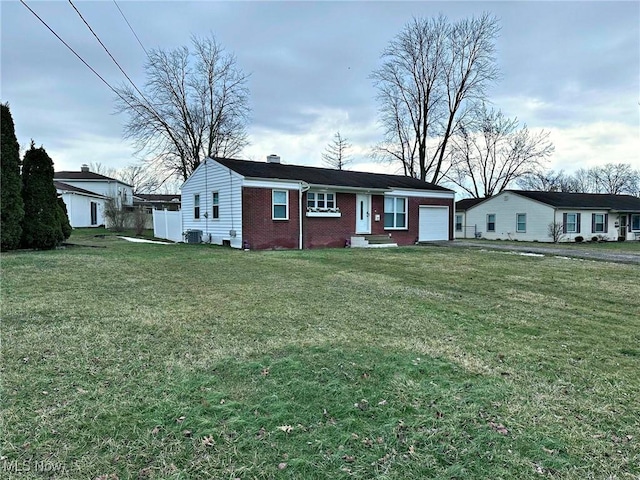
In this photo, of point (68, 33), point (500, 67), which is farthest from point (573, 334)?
point (500, 67)

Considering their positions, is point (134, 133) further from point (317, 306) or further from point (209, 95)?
point (317, 306)

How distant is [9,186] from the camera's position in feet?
38.8

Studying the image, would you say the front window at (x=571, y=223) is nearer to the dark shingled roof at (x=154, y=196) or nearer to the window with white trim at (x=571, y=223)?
the window with white trim at (x=571, y=223)

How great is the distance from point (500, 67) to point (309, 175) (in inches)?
878

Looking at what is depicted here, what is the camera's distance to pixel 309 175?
18359 mm

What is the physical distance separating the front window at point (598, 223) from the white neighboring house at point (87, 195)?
35.6 meters

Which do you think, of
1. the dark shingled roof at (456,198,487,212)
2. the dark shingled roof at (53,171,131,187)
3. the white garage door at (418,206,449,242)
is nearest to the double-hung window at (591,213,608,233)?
the dark shingled roof at (456,198,487,212)

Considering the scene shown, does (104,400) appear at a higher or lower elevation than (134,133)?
lower

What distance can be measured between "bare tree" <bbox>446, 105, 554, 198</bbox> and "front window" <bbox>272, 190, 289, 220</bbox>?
26197 mm

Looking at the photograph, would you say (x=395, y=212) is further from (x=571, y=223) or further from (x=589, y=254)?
(x=571, y=223)

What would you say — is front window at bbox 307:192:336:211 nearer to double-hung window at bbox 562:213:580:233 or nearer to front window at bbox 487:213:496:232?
front window at bbox 487:213:496:232

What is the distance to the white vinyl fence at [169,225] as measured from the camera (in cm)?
2061

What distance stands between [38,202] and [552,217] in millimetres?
28160

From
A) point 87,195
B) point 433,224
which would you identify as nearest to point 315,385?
point 433,224
